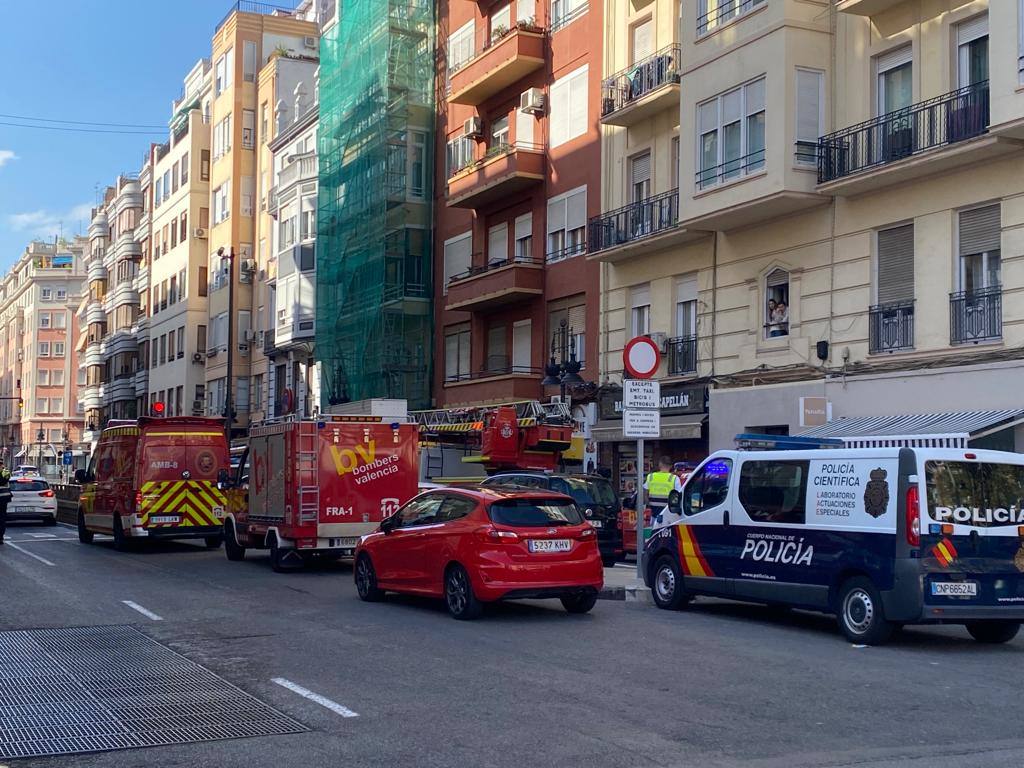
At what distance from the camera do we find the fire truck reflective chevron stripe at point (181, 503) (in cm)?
2544

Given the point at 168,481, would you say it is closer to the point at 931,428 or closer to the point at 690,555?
the point at 690,555

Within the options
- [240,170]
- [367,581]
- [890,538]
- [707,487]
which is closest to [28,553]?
[367,581]

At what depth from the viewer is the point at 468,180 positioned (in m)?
36.6

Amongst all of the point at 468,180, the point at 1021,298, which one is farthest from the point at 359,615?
the point at 468,180

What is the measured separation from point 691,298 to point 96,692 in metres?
20.1

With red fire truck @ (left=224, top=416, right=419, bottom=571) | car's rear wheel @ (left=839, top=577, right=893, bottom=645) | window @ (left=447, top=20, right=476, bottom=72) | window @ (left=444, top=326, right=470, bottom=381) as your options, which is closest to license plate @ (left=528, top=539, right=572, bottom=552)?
car's rear wheel @ (left=839, top=577, right=893, bottom=645)

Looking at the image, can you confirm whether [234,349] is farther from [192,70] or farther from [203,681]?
[203,681]

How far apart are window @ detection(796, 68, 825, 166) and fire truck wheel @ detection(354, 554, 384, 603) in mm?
12271

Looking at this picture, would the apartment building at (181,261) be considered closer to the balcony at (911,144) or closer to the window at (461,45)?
the window at (461,45)

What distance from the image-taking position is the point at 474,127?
36844 millimetres

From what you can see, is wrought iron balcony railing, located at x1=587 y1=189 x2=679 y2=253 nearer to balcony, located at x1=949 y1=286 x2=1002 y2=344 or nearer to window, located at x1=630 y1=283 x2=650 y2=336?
window, located at x1=630 y1=283 x2=650 y2=336

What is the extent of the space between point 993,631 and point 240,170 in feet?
170

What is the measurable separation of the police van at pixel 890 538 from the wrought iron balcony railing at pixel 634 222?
1437 centimetres

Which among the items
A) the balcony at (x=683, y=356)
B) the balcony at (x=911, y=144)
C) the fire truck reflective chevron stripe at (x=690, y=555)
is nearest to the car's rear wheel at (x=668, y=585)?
the fire truck reflective chevron stripe at (x=690, y=555)
